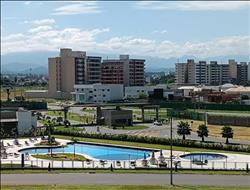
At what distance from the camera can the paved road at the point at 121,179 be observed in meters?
8.90

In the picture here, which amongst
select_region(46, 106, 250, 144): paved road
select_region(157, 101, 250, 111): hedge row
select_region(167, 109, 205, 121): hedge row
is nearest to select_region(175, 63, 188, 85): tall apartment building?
select_region(157, 101, 250, 111): hedge row

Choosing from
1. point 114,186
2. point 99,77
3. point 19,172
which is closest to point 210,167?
point 114,186

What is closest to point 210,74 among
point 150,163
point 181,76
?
point 181,76

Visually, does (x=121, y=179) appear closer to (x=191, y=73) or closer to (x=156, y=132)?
(x=156, y=132)

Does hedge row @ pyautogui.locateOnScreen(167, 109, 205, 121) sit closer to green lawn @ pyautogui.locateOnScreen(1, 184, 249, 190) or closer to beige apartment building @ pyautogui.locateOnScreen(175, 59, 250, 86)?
beige apartment building @ pyautogui.locateOnScreen(175, 59, 250, 86)

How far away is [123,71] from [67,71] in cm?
520

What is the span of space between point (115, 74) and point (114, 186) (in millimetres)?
30727

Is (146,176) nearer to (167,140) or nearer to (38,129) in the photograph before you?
(167,140)

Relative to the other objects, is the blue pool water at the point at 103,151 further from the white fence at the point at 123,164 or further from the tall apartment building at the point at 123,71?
the tall apartment building at the point at 123,71

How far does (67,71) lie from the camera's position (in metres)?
36.1

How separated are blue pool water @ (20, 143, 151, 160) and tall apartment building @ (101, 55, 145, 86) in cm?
2412

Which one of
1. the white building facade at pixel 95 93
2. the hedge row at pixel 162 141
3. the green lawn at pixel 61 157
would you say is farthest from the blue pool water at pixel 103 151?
the white building facade at pixel 95 93

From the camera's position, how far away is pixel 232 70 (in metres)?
35.4

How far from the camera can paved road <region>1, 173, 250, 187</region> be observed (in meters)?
8.90
